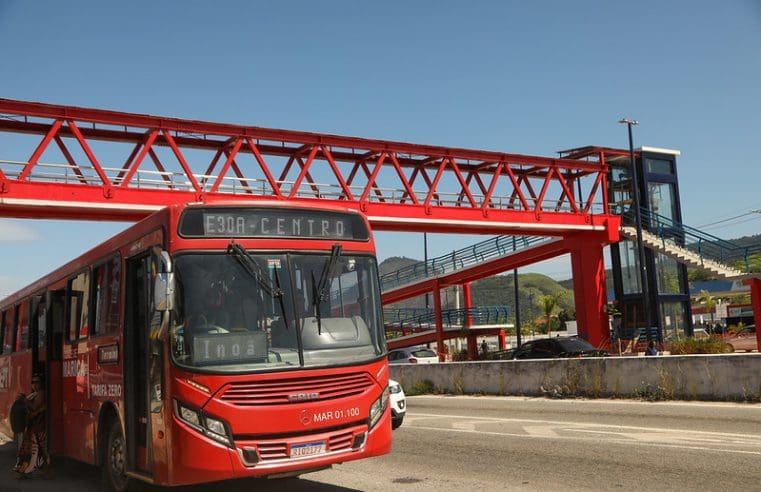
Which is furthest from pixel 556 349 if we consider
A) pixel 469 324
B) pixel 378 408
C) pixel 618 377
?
pixel 469 324

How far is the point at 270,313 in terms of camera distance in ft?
25.3

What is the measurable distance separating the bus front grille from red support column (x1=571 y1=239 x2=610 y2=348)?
119 feet

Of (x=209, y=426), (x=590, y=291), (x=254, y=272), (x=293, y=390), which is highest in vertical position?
(x=590, y=291)

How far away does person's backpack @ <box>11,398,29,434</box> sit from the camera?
39.4 feet

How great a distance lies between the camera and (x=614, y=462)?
9.57 metres

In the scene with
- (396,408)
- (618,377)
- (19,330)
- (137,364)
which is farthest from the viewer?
(618,377)

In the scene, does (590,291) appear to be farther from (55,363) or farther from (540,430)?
(55,363)

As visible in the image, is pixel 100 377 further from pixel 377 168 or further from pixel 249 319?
pixel 377 168

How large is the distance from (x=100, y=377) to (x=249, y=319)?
124 inches

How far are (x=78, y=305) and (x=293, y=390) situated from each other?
4.97 m

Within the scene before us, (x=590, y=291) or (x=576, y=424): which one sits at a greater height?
(x=590, y=291)

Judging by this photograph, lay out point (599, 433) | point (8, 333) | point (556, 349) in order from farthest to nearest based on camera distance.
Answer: point (556, 349), point (8, 333), point (599, 433)

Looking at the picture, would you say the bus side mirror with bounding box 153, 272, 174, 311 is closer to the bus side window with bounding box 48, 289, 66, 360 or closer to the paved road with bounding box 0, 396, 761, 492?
the paved road with bounding box 0, 396, 761, 492

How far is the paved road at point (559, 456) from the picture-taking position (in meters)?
8.61
